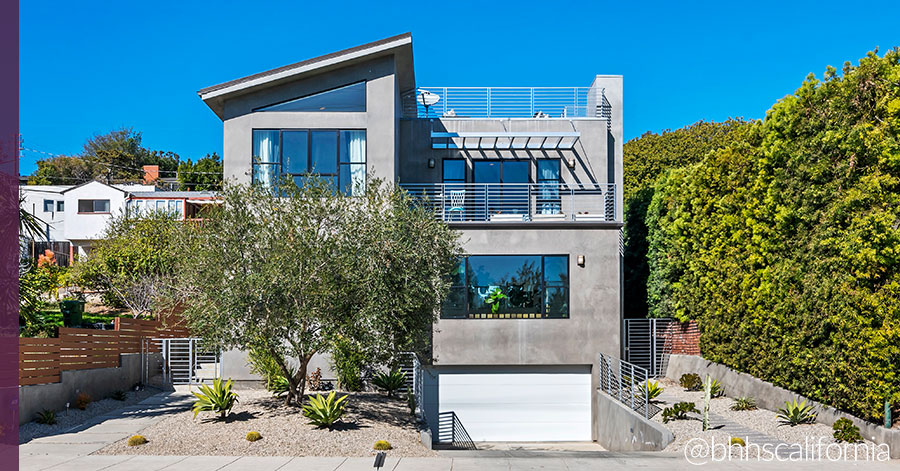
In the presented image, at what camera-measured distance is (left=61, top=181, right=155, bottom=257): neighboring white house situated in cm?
4681

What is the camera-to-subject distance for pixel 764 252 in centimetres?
1789

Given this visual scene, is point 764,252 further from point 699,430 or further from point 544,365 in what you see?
point 544,365

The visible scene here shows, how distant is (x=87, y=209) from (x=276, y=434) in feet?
126

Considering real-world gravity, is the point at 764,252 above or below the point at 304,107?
below

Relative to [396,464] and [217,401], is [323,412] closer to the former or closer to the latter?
[217,401]

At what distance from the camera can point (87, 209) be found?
47.3 meters

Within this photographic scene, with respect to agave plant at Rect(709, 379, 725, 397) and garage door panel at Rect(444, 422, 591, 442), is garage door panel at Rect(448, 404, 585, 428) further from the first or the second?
agave plant at Rect(709, 379, 725, 397)

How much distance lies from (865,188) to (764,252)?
4.07 metres

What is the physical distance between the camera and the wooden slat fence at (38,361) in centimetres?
1472

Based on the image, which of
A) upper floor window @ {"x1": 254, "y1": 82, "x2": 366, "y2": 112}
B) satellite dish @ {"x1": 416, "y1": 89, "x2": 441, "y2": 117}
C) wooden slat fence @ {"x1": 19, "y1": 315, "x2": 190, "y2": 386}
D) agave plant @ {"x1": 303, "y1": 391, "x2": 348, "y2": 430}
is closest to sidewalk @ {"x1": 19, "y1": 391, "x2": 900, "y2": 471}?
agave plant @ {"x1": 303, "y1": 391, "x2": 348, "y2": 430}

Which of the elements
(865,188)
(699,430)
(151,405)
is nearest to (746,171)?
(865,188)

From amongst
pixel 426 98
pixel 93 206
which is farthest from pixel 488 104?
pixel 93 206

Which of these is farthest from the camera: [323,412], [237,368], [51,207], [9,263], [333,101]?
[51,207]

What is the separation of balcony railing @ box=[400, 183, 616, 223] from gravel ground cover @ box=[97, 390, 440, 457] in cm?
715
